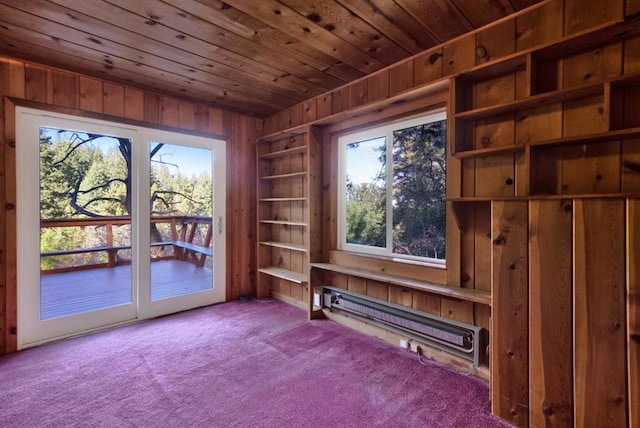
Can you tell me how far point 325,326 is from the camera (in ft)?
9.84

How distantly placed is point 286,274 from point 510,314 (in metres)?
2.38

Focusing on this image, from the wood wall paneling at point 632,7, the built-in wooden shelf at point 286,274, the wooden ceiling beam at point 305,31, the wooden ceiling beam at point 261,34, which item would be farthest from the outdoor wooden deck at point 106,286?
the wood wall paneling at point 632,7

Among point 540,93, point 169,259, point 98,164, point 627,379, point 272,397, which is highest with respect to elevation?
point 540,93

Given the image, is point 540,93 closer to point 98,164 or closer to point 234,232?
point 234,232

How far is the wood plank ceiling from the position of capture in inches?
71.4

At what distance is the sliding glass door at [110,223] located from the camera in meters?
→ 2.60

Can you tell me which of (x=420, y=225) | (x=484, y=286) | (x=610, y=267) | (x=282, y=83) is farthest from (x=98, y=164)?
(x=610, y=267)

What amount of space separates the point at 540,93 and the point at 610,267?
1.04m

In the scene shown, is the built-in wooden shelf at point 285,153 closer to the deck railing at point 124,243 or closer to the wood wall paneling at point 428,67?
the deck railing at point 124,243

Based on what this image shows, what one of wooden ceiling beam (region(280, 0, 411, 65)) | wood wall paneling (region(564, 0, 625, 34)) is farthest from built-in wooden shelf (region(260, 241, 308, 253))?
wood wall paneling (region(564, 0, 625, 34))

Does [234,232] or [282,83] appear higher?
[282,83]

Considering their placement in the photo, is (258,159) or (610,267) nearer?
(610,267)

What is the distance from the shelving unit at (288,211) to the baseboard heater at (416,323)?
558 millimetres

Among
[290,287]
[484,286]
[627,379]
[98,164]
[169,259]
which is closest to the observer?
[627,379]
